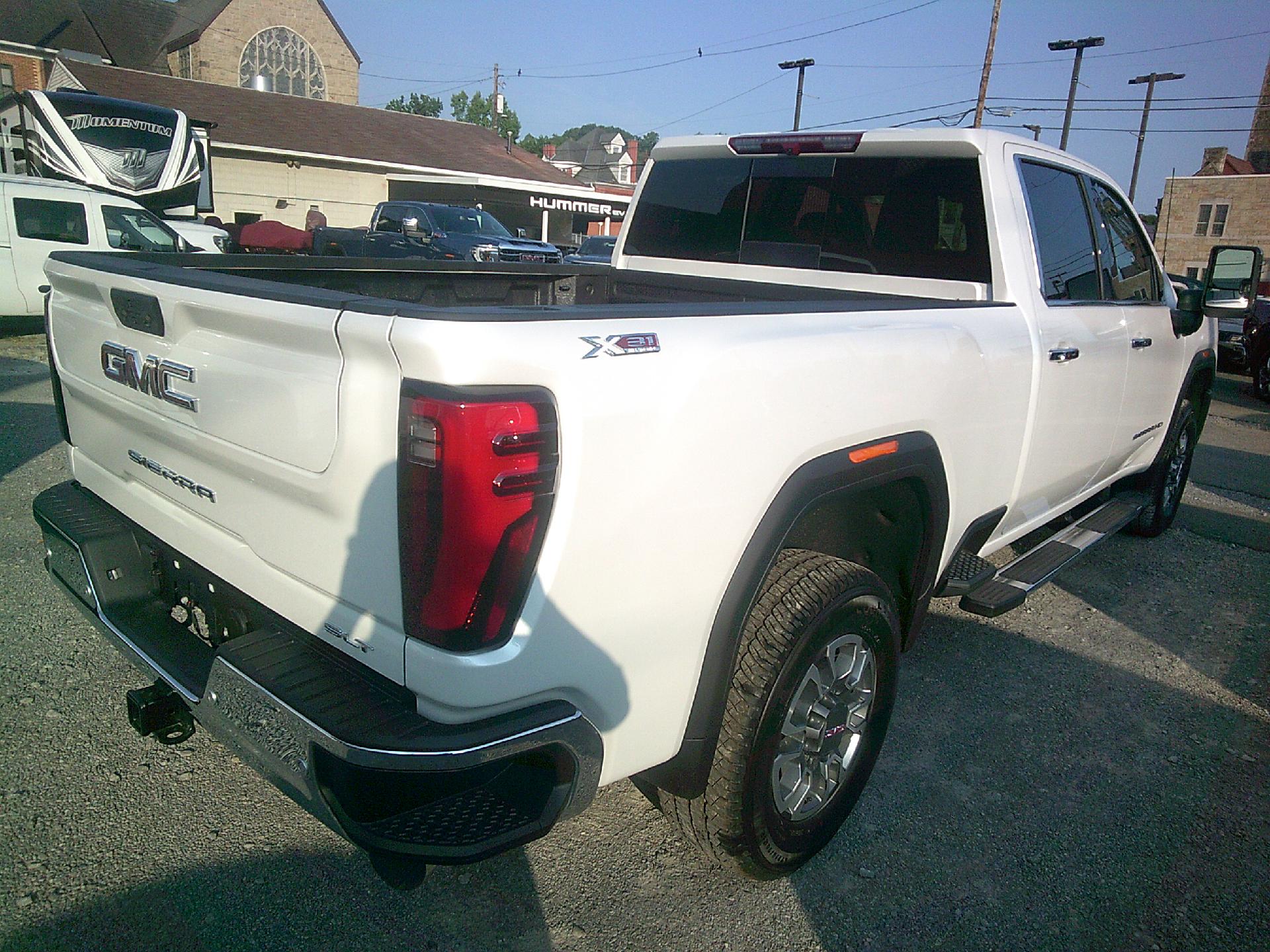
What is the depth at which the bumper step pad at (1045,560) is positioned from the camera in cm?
321

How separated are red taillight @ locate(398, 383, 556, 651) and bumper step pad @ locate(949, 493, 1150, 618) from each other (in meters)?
2.07

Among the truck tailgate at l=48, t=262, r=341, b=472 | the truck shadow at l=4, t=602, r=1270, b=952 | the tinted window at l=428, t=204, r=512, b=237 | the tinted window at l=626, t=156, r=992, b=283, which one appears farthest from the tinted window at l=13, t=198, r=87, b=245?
the truck shadow at l=4, t=602, r=1270, b=952

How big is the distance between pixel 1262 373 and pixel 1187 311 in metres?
10.5

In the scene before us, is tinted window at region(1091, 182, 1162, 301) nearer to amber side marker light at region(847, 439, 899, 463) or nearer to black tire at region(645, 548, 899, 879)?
amber side marker light at region(847, 439, 899, 463)

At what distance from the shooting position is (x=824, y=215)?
3.74 meters

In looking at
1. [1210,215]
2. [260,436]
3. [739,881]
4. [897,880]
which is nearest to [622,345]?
[260,436]

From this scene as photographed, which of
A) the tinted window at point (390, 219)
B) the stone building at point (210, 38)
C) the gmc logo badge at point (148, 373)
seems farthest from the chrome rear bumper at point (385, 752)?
the stone building at point (210, 38)

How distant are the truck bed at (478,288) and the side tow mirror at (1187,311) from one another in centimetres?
215

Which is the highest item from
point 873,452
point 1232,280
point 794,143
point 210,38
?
point 210,38

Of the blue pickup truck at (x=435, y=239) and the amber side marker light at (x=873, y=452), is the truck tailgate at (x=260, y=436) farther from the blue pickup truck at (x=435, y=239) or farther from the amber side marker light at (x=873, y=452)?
the blue pickup truck at (x=435, y=239)

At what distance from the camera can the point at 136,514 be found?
2.51 meters

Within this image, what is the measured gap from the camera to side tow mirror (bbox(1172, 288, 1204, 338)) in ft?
15.2

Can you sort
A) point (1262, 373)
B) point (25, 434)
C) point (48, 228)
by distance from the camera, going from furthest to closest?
point (1262, 373) → point (48, 228) → point (25, 434)

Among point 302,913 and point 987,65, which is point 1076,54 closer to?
point 987,65
